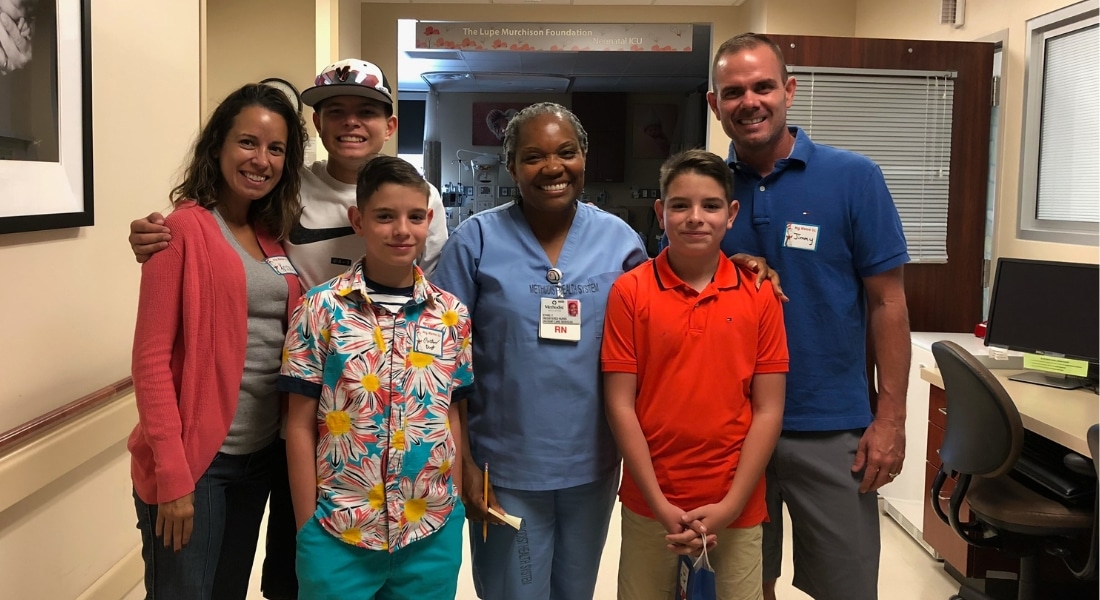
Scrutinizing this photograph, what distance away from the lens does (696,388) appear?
1.49 metres

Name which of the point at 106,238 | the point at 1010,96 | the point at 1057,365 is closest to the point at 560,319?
the point at 106,238

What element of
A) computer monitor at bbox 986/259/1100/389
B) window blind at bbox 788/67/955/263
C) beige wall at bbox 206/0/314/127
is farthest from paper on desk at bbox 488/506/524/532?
beige wall at bbox 206/0/314/127

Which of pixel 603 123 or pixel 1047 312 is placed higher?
pixel 603 123

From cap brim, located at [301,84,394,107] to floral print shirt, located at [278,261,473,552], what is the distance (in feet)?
1.45

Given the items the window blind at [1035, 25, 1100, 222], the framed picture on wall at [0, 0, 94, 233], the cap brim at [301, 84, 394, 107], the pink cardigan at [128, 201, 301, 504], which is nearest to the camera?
the pink cardigan at [128, 201, 301, 504]

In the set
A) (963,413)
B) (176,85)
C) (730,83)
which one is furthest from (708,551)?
(176,85)

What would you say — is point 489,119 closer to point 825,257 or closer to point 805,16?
point 805,16

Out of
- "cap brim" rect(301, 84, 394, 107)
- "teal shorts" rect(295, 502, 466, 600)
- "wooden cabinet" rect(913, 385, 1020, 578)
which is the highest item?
"cap brim" rect(301, 84, 394, 107)

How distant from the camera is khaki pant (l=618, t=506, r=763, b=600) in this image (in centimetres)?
155

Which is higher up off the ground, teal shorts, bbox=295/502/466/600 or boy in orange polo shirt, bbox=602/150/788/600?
boy in orange polo shirt, bbox=602/150/788/600

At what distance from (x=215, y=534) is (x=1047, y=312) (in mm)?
2739

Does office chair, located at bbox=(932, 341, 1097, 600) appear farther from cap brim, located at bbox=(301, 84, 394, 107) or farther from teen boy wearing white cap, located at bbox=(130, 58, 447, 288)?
cap brim, located at bbox=(301, 84, 394, 107)

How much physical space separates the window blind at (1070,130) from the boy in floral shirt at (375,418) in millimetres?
2644

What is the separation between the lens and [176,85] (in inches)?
102
